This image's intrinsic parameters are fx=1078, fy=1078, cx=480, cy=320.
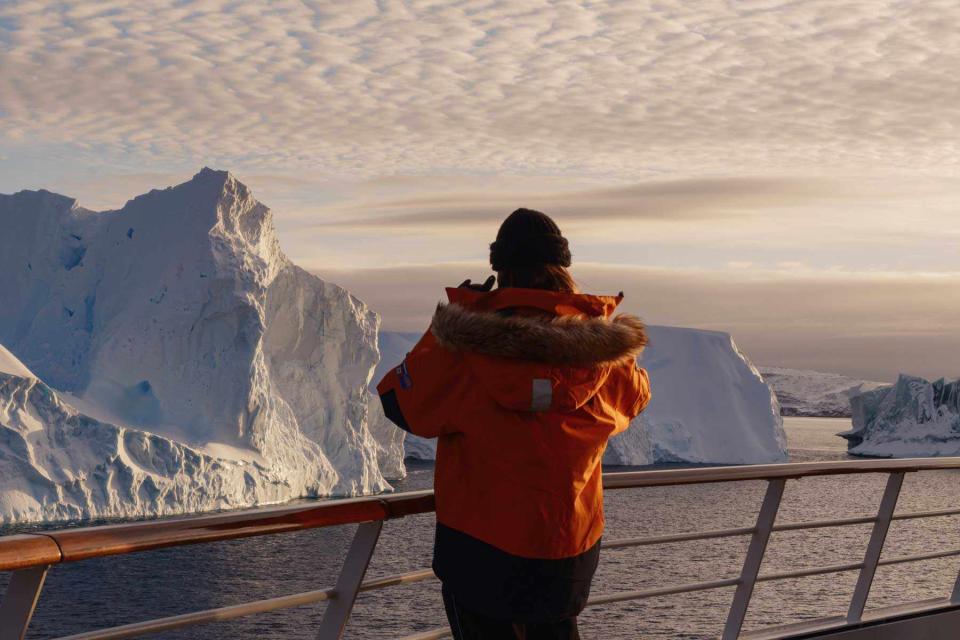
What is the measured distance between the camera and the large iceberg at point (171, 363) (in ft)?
82.1

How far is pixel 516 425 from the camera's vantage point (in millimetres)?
1772

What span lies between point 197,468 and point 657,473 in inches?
1003

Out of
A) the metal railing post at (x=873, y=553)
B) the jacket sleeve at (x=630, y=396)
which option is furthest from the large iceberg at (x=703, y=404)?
the jacket sleeve at (x=630, y=396)

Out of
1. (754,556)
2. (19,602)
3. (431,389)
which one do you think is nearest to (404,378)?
(431,389)

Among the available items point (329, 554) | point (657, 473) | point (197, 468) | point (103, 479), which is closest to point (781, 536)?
point (329, 554)

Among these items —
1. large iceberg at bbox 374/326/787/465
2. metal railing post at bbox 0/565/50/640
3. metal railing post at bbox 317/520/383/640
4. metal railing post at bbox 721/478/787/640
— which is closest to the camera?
metal railing post at bbox 0/565/50/640

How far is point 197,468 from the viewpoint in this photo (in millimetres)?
26688

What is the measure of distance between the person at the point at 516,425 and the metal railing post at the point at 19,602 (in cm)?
61

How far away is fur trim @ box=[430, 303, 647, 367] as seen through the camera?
5.71 ft

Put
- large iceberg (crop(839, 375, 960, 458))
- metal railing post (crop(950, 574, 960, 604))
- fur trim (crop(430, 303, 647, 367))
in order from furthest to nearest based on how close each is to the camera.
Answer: large iceberg (crop(839, 375, 960, 458)), metal railing post (crop(950, 574, 960, 604)), fur trim (crop(430, 303, 647, 367))

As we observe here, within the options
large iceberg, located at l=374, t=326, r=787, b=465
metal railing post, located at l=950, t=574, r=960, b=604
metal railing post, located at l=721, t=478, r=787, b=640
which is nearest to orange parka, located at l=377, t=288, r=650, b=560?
metal railing post, located at l=721, t=478, r=787, b=640

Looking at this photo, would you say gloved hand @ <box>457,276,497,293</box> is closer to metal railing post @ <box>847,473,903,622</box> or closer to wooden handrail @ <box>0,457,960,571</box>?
wooden handrail @ <box>0,457,960,571</box>

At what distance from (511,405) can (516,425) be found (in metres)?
0.05

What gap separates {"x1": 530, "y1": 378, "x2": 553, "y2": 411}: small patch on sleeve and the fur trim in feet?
0.12
